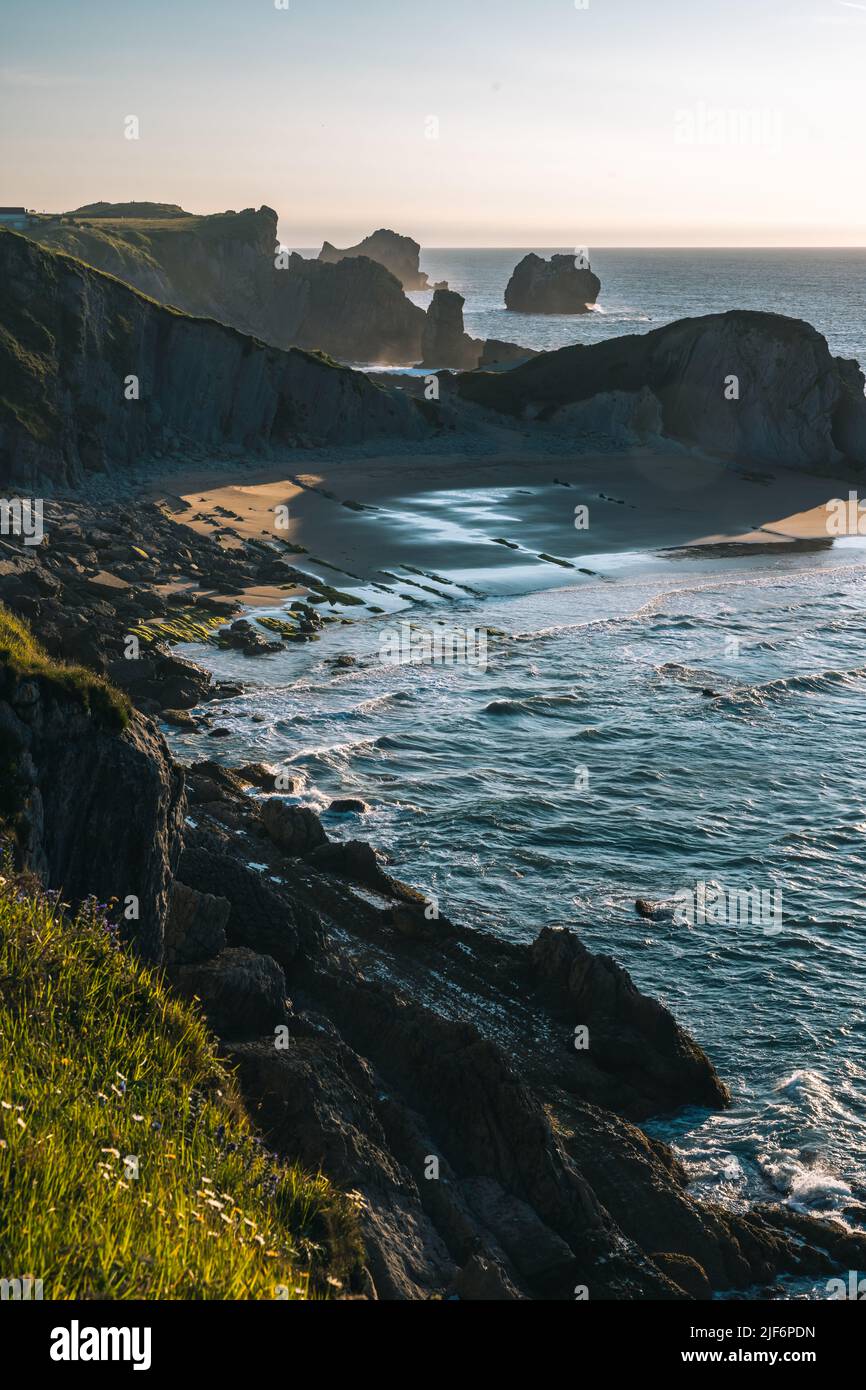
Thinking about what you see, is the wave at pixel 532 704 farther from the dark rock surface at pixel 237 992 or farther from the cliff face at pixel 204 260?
the cliff face at pixel 204 260

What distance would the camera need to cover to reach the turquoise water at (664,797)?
742 inches

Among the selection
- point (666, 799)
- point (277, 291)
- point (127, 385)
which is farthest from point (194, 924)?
point (277, 291)

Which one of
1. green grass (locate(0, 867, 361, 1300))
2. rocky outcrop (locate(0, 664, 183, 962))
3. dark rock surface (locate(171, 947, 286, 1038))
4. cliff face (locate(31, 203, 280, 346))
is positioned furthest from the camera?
cliff face (locate(31, 203, 280, 346))

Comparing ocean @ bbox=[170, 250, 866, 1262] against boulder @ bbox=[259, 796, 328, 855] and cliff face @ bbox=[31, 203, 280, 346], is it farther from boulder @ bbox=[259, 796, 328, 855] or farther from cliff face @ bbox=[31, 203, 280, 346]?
cliff face @ bbox=[31, 203, 280, 346]

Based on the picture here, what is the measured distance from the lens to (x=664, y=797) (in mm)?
29141

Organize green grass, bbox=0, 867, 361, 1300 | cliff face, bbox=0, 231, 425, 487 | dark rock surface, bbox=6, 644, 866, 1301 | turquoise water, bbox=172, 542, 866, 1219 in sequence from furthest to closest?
cliff face, bbox=0, 231, 425, 487 → turquoise water, bbox=172, 542, 866, 1219 → dark rock surface, bbox=6, 644, 866, 1301 → green grass, bbox=0, 867, 361, 1300

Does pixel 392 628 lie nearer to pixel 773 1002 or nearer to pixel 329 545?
pixel 329 545

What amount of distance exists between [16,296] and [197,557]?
918 inches

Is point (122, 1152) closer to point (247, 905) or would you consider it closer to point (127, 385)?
point (247, 905)

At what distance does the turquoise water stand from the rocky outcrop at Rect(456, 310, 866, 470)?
114 feet

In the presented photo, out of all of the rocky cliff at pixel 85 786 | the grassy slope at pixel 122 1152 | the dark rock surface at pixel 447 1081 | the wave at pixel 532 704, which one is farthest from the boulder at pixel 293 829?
the grassy slope at pixel 122 1152

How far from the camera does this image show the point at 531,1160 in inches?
544

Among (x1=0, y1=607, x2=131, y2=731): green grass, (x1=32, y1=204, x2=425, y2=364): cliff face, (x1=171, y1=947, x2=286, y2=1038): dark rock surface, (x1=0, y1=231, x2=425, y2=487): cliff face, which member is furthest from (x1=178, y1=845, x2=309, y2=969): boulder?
(x1=32, y1=204, x2=425, y2=364): cliff face

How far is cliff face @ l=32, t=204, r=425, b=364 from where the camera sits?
133 metres
